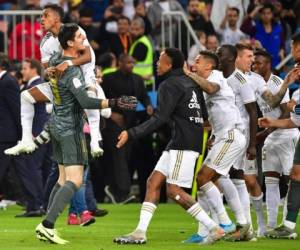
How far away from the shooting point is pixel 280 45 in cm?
2369

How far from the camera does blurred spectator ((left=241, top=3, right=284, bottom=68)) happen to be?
2348 cm

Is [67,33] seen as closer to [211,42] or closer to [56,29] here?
[56,29]

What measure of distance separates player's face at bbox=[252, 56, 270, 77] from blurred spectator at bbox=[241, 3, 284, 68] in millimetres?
7636

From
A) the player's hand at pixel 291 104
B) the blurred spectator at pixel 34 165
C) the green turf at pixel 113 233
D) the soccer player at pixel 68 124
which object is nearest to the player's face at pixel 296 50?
the player's hand at pixel 291 104

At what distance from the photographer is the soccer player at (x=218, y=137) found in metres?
13.7

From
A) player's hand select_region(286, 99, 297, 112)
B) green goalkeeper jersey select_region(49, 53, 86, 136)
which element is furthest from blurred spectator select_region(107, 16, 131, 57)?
green goalkeeper jersey select_region(49, 53, 86, 136)

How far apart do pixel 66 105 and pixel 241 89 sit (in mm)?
2340

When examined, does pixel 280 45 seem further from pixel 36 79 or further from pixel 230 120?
pixel 230 120

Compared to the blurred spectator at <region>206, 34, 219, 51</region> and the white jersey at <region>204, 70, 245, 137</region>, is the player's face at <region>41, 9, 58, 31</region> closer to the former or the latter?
the white jersey at <region>204, 70, 245, 137</region>

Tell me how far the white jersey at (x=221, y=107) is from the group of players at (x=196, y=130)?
12mm

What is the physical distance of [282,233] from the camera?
1450 centimetres

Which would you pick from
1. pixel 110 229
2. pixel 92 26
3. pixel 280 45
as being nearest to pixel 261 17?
pixel 280 45

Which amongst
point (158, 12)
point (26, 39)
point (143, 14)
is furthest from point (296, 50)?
point (158, 12)

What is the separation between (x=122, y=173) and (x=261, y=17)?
444 cm
